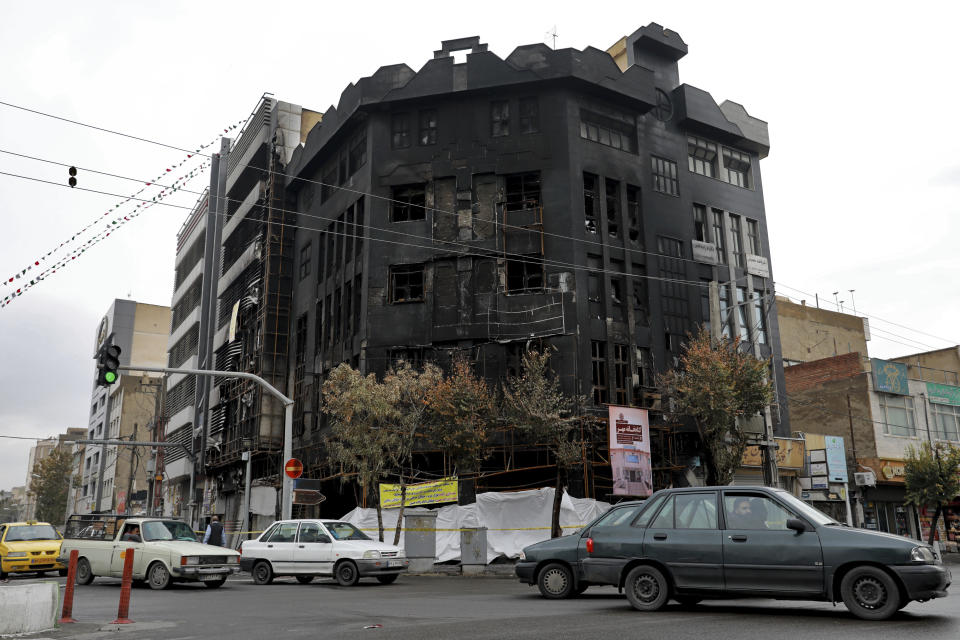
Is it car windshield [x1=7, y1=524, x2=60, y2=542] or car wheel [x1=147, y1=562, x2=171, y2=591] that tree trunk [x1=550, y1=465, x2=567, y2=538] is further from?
car windshield [x1=7, y1=524, x2=60, y2=542]

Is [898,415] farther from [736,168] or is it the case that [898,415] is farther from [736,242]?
[736,168]

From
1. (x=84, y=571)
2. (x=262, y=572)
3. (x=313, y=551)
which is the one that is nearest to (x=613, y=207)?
(x=313, y=551)

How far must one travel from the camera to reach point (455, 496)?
90.8 feet

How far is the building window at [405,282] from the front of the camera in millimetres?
34281

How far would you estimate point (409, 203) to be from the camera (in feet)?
116

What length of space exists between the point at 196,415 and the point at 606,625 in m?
49.8

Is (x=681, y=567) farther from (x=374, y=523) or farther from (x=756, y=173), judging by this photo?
(x=756, y=173)

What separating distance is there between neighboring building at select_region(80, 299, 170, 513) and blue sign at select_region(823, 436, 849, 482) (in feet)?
192

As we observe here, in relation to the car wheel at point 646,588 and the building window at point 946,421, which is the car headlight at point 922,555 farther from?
the building window at point 946,421

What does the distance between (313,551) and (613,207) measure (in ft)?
70.7

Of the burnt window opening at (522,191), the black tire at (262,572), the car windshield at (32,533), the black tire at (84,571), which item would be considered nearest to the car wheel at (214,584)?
the black tire at (262,572)

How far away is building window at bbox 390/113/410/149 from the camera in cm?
3603

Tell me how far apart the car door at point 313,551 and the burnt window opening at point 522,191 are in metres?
18.6

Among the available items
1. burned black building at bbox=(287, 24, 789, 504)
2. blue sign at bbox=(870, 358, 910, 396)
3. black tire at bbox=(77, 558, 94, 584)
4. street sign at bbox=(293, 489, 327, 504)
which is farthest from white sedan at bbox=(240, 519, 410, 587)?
blue sign at bbox=(870, 358, 910, 396)
